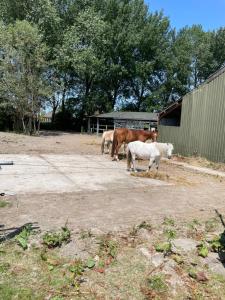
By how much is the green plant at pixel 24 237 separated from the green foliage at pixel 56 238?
0.87 feet

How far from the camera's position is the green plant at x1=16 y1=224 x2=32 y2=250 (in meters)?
4.91

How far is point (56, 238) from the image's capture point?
16.9 ft

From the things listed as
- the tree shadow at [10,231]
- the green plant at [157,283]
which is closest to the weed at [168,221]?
the green plant at [157,283]

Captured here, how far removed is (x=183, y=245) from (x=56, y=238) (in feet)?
6.61

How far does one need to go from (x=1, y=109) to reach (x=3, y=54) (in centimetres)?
559

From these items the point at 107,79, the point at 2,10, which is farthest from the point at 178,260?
the point at 107,79

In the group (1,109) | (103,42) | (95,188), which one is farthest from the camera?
(103,42)

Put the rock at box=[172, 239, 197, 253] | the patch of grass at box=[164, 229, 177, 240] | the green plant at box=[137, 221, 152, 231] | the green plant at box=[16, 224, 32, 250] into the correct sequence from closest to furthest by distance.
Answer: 1. the green plant at box=[16, 224, 32, 250]
2. the rock at box=[172, 239, 197, 253]
3. the patch of grass at box=[164, 229, 177, 240]
4. the green plant at box=[137, 221, 152, 231]

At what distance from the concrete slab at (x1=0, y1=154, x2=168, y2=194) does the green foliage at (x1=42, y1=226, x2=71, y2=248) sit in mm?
3166

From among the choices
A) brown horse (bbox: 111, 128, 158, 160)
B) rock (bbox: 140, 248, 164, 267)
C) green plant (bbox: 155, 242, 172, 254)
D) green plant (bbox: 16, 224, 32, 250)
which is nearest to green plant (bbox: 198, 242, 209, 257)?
green plant (bbox: 155, 242, 172, 254)

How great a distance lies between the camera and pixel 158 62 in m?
50.2

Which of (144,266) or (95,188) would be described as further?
(95,188)

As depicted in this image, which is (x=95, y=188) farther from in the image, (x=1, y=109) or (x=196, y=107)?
(x=1, y=109)

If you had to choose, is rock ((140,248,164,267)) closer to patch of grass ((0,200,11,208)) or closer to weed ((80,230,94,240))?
weed ((80,230,94,240))
